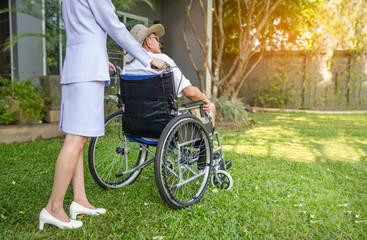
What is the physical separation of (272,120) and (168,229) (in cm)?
546

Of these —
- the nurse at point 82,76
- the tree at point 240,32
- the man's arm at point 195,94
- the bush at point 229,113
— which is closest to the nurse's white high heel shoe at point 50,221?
the nurse at point 82,76

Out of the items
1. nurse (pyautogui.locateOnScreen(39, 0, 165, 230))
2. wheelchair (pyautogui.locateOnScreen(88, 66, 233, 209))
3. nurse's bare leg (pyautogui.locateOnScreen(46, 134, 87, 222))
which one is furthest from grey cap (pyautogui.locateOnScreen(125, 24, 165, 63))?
nurse's bare leg (pyautogui.locateOnScreen(46, 134, 87, 222))

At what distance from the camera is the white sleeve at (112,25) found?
5.56ft

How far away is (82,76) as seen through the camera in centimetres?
170

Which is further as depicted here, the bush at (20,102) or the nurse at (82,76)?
the bush at (20,102)

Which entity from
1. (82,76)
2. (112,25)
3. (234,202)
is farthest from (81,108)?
(234,202)

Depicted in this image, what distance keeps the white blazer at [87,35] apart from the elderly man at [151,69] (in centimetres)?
49

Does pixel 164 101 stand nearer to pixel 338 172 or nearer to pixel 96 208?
pixel 96 208

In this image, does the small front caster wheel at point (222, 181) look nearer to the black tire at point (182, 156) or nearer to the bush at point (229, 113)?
the black tire at point (182, 156)

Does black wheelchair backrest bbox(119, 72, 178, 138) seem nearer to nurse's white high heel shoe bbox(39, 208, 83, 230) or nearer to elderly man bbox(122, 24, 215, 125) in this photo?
elderly man bbox(122, 24, 215, 125)

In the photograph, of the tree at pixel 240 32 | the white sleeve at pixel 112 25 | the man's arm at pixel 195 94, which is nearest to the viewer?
the white sleeve at pixel 112 25

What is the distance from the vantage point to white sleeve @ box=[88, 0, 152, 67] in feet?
5.56

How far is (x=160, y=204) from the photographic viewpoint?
222 centimetres

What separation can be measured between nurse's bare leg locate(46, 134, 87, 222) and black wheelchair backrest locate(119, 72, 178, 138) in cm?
49
